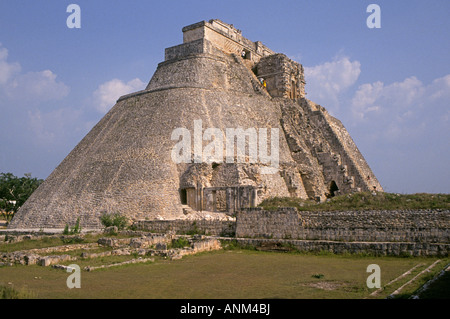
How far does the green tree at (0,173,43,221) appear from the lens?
1577 inches

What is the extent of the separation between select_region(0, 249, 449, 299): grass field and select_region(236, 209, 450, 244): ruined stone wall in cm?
152

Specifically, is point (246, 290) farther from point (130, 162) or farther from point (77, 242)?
point (130, 162)

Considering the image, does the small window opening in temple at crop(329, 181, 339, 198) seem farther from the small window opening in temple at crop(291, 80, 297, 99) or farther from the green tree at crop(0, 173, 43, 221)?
the green tree at crop(0, 173, 43, 221)

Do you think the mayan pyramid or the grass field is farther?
the mayan pyramid

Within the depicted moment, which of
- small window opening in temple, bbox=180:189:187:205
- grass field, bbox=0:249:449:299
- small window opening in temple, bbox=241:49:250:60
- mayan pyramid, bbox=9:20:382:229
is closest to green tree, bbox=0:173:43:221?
mayan pyramid, bbox=9:20:382:229

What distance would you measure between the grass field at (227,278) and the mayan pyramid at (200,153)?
30.6 ft

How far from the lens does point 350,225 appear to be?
17.4 meters

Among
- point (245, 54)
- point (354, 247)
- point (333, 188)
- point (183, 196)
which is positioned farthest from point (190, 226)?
point (245, 54)

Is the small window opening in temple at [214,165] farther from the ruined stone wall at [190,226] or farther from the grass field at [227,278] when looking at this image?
the grass field at [227,278]

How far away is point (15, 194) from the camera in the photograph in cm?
4050

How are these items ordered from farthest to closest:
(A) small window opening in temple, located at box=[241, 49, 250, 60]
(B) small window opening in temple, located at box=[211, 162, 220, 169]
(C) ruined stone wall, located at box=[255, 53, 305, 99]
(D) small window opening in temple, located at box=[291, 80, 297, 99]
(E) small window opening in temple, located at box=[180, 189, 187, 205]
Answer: (A) small window opening in temple, located at box=[241, 49, 250, 60] → (D) small window opening in temple, located at box=[291, 80, 297, 99] → (C) ruined stone wall, located at box=[255, 53, 305, 99] → (B) small window opening in temple, located at box=[211, 162, 220, 169] → (E) small window opening in temple, located at box=[180, 189, 187, 205]

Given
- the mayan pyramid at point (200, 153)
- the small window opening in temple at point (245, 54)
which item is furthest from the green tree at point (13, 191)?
the small window opening in temple at point (245, 54)

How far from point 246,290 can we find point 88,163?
2240cm
